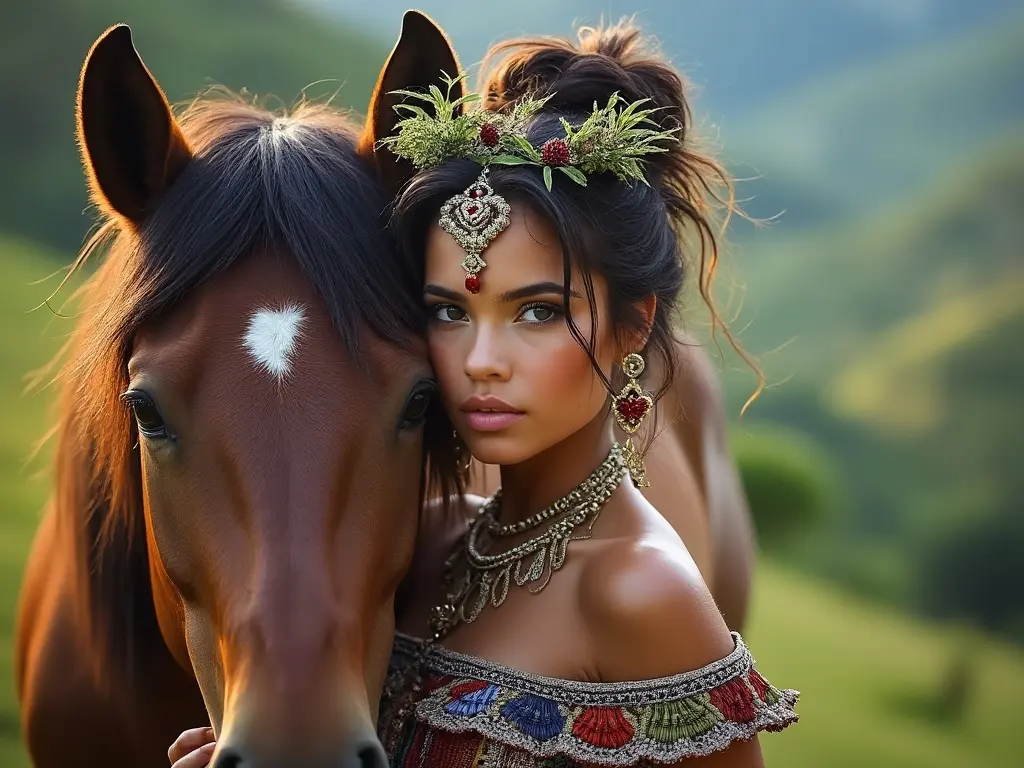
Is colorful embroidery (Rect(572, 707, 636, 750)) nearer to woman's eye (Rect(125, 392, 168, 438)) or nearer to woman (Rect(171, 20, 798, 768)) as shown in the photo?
woman (Rect(171, 20, 798, 768))

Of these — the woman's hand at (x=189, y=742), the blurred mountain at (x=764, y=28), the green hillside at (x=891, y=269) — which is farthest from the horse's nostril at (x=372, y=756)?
the blurred mountain at (x=764, y=28)

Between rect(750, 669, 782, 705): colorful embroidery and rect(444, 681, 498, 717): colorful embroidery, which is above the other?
rect(750, 669, 782, 705): colorful embroidery

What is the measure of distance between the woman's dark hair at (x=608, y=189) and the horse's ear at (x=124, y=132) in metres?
0.40

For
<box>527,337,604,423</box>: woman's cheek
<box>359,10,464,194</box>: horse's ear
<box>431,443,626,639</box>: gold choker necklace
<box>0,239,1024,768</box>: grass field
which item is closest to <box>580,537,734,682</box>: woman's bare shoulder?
<box>431,443,626,639</box>: gold choker necklace

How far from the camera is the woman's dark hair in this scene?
1.51 meters

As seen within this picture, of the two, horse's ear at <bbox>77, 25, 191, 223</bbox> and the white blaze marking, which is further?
horse's ear at <bbox>77, 25, 191, 223</bbox>

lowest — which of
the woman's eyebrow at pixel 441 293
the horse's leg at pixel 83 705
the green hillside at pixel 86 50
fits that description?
the horse's leg at pixel 83 705

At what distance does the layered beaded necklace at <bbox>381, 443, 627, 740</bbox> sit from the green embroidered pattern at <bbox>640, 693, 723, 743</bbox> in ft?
0.85

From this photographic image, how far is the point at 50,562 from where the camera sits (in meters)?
2.36

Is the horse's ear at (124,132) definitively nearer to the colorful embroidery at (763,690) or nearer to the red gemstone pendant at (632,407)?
the red gemstone pendant at (632,407)

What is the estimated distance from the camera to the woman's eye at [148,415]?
1.42 meters

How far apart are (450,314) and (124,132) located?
0.61 m

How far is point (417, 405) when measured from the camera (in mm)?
1507

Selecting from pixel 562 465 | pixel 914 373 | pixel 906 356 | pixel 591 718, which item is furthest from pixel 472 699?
pixel 906 356
